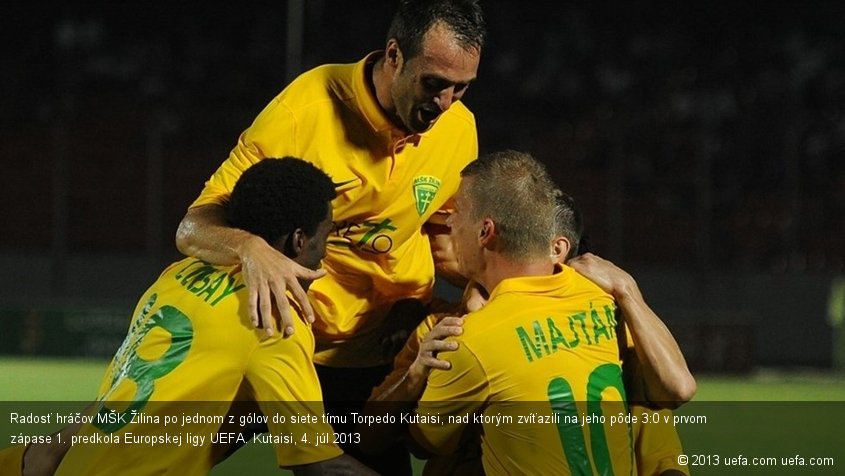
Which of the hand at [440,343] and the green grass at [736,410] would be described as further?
the green grass at [736,410]

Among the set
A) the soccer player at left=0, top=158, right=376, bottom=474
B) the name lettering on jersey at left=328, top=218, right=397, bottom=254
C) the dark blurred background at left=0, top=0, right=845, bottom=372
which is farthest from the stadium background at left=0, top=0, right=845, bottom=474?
the soccer player at left=0, top=158, right=376, bottom=474

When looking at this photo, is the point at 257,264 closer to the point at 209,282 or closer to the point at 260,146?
the point at 209,282

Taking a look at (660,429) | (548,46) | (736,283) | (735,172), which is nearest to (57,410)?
(660,429)

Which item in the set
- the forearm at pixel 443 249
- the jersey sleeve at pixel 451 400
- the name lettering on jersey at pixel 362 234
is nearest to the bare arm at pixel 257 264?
the jersey sleeve at pixel 451 400

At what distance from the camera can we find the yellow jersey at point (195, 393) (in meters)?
3.33

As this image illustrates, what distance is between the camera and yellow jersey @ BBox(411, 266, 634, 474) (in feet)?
11.0

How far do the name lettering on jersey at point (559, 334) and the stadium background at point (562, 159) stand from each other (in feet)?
24.4

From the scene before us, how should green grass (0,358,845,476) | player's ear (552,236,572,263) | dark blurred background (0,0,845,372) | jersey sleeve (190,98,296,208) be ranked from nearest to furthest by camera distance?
player's ear (552,236,572,263) < jersey sleeve (190,98,296,208) < green grass (0,358,845,476) < dark blurred background (0,0,845,372)

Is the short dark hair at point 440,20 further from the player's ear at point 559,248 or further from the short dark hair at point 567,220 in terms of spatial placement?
the player's ear at point 559,248

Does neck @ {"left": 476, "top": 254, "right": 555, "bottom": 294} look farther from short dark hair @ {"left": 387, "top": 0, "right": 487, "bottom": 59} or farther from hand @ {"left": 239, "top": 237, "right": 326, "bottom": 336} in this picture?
short dark hair @ {"left": 387, "top": 0, "right": 487, "bottom": 59}

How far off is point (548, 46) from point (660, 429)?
1762 centimetres

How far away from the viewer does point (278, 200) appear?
3586 mm

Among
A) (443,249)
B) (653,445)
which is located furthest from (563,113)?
(653,445)

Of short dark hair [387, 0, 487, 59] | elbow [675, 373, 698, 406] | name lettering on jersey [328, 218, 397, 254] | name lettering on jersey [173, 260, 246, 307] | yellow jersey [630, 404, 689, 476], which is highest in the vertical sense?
short dark hair [387, 0, 487, 59]
